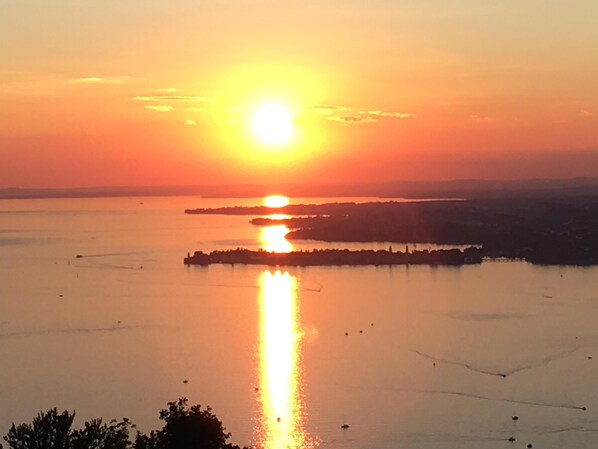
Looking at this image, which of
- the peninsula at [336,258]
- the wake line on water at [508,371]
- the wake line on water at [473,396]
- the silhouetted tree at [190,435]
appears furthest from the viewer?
the peninsula at [336,258]

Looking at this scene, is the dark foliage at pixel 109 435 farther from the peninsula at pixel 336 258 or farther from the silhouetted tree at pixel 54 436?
the peninsula at pixel 336 258

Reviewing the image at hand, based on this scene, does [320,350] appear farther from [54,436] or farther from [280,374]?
[54,436]

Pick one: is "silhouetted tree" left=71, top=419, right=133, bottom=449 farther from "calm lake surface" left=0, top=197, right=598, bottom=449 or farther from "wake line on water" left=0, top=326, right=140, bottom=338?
"wake line on water" left=0, top=326, right=140, bottom=338

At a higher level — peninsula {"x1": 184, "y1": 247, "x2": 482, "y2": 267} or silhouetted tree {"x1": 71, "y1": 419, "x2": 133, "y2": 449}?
peninsula {"x1": 184, "y1": 247, "x2": 482, "y2": 267}

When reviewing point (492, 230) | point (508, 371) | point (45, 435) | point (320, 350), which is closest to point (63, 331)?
point (320, 350)

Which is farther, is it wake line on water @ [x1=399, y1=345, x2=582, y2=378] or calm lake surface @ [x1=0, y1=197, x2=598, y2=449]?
wake line on water @ [x1=399, y1=345, x2=582, y2=378]

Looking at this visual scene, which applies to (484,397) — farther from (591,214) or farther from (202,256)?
(591,214)

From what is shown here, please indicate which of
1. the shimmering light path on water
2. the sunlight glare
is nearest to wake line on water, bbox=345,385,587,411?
the shimmering light path on water

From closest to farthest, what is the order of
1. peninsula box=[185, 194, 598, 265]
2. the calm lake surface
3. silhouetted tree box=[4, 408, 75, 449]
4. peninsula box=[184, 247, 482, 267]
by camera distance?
silhouetted tree box=[4, 408, 75, 449]
the calm lake surface
peninsula box=[184, 247, 482, 267]
peninsula box=[185, 194, 598, 265]

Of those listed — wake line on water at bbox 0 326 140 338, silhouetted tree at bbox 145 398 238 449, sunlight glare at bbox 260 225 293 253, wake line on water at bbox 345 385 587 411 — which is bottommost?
wake line on water at bbox 345 385 587 411

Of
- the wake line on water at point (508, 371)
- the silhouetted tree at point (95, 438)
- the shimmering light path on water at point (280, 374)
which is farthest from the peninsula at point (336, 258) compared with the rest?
the silhouetted tree at point (95, 438)
